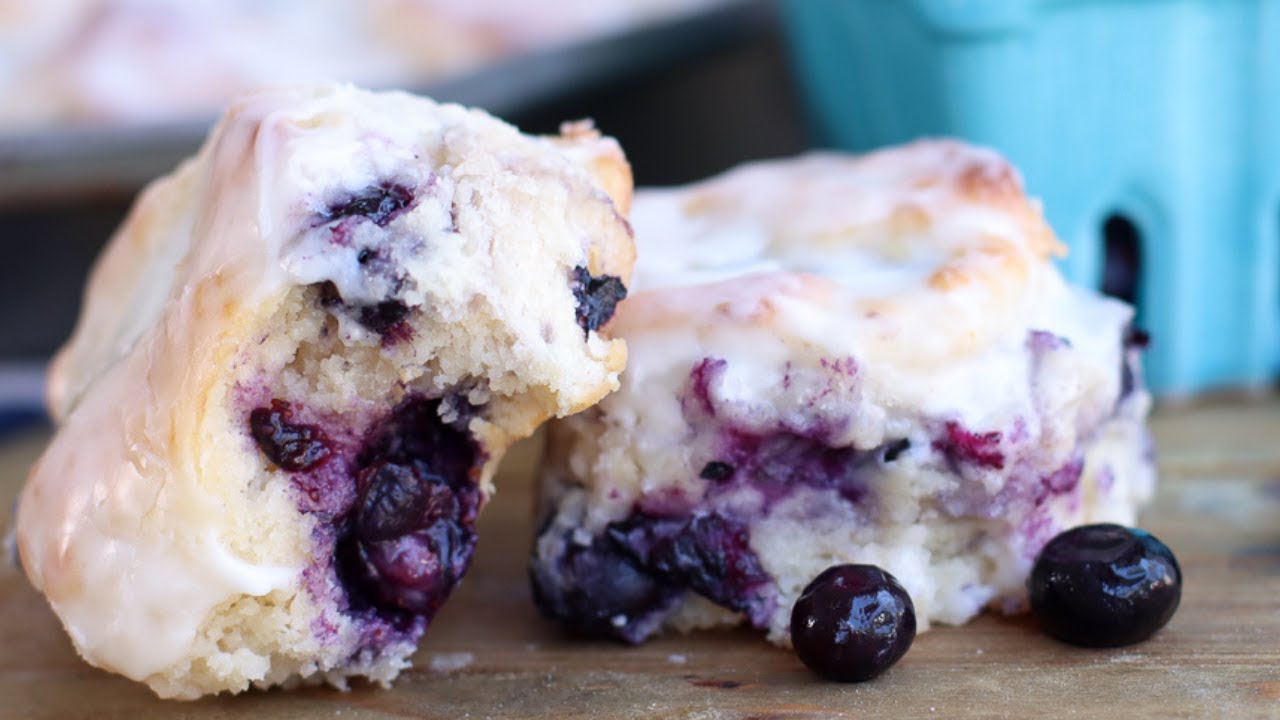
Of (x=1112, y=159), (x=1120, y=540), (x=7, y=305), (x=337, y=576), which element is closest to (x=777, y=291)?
(x=1120, y=540)

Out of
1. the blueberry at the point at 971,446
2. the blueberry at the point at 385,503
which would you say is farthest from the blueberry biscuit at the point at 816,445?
the blueberry at the point at 385,503

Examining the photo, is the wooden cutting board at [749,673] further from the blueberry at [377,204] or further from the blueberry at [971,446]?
the blueberry at [377,204]

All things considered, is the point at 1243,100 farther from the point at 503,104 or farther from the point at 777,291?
the point at 503,104

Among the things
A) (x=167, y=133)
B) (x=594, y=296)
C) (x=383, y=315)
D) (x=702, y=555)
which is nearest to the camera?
(x=383, y=315)

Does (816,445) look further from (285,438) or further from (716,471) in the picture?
(285,438)

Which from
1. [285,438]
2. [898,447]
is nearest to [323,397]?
[285,438]

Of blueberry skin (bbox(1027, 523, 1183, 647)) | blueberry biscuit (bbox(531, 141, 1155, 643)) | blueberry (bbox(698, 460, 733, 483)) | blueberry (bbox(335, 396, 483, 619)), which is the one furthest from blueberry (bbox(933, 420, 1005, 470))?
blueberry (bbox(335, 396, 483, 619))

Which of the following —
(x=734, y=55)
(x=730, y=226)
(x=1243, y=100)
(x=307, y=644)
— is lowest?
(x=307, y=644)
